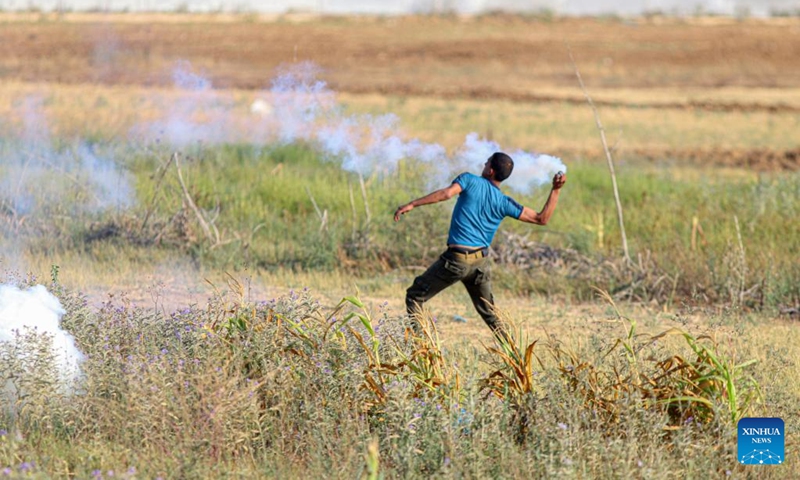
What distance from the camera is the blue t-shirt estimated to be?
776 centimetres

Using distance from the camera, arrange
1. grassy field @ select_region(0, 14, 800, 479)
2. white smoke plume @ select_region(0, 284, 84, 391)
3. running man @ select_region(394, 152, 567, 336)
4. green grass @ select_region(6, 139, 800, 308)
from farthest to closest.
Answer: green grass @ select_region(6, 139, 800, 308) < running man @ select_region(394, 152, 567, 336) < white smoke plume @ select_region(0, 284, 84, 391) < grassy field @ select_region(0, 14, 800, 479)

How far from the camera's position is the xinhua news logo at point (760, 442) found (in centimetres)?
627

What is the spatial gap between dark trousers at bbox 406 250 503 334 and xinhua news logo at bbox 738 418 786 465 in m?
1.92

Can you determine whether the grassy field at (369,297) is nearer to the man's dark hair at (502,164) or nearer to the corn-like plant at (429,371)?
the corn-like plant at (429,371)

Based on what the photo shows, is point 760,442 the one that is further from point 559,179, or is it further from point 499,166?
point 499,166

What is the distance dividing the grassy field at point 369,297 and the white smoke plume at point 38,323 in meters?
0.11

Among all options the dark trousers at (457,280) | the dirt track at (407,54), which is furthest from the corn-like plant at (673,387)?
the dirt track at (407,54)

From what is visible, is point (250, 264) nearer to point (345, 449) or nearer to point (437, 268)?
point (437, 268)

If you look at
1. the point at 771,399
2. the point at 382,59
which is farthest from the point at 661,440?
the point at 382,59

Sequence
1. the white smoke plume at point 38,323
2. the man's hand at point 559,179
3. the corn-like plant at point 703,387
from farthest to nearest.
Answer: the man's hand at point 559,179
the white smoke plume at point 38,323
the corn-like plant at point 703,387

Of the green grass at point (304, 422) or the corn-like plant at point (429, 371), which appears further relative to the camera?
the corn-like plant at point (429, 371)

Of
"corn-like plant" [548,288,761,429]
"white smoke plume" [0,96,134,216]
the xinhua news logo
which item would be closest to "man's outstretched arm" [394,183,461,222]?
"corn-like plant" [548,288,761,429]

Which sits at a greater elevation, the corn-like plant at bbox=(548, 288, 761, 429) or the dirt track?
the corn-like plant at bbox=(548, 288, 761, 429)

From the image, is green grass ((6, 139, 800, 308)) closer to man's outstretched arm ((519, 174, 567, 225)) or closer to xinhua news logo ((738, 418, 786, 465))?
man's outstretched arm ((519, 174, 567, 225))
